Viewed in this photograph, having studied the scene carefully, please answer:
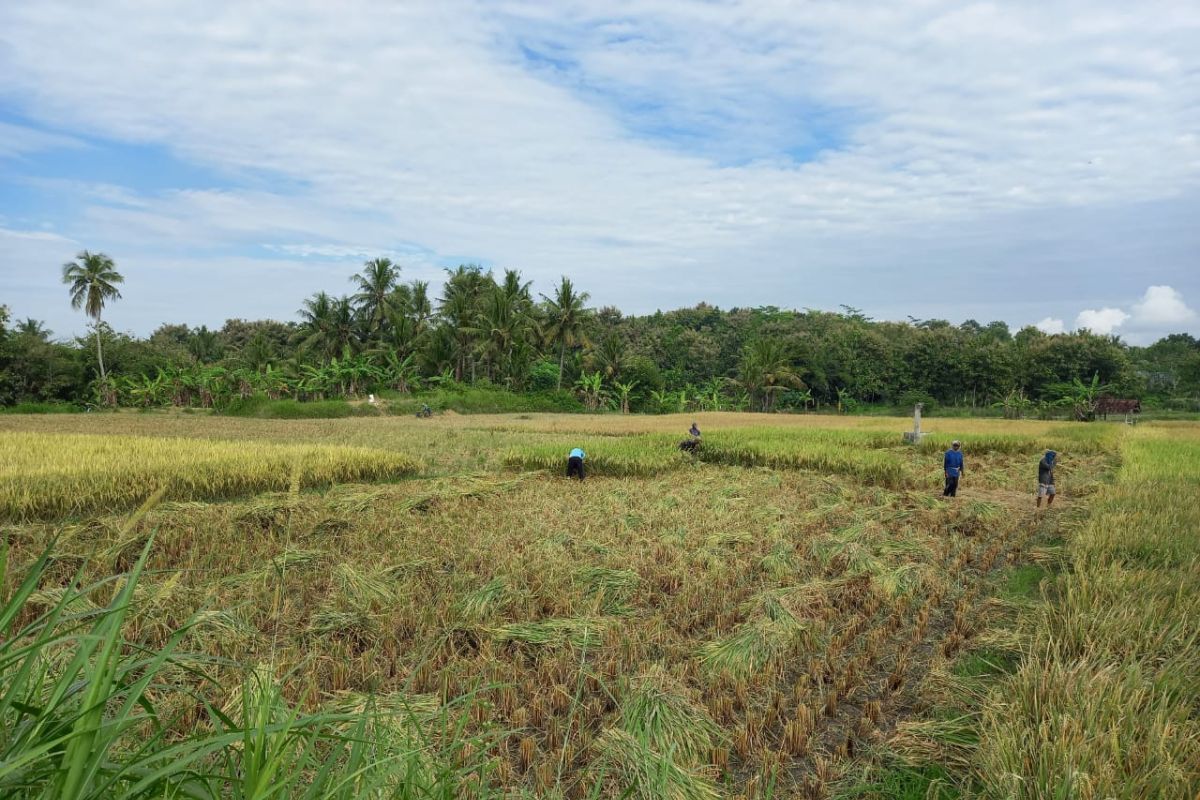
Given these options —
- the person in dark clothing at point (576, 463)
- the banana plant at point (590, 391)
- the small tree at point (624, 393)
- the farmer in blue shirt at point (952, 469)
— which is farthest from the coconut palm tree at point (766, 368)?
the farmer in blue shirt at point (952, 469)

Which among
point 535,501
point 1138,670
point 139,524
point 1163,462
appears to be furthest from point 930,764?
point 1163,462

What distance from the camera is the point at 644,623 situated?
5.29m

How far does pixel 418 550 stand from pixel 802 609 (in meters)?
4.26

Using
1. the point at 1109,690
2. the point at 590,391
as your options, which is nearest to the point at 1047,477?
the point at 1109,690

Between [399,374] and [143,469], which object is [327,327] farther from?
[143,469]

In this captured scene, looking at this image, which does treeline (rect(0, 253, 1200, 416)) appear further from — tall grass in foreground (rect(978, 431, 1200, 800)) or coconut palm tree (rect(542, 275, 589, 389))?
tall grass in foreground (rect(978, 431, 1200, 800))

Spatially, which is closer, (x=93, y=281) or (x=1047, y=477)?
(x=1047, y=477)

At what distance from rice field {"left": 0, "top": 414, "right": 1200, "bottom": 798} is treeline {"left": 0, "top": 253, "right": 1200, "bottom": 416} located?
28959mm

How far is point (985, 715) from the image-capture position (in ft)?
11.4

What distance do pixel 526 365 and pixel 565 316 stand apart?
5440 mm

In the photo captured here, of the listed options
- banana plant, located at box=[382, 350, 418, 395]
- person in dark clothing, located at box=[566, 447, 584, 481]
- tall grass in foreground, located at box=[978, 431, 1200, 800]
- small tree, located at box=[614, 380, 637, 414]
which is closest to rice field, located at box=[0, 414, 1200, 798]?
tall grass in foreground, located at box=[978, 431, 1200, 800]

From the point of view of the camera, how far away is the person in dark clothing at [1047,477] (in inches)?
397

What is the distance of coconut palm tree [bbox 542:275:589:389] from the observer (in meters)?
40.6

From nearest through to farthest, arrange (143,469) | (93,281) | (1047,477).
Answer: (1047,477) → (143,469) → (93,281)
